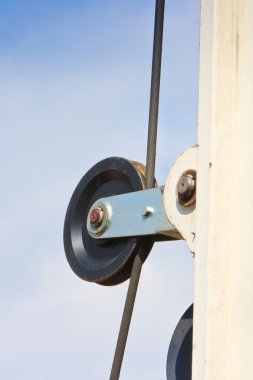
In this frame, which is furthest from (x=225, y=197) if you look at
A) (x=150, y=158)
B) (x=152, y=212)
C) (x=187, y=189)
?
(x=150, y=158)

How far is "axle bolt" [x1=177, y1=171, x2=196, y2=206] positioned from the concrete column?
0.06 metres

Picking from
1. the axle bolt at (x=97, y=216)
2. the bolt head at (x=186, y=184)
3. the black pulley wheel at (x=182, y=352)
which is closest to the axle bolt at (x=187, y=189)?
the bolt head at (x=186, y=184)

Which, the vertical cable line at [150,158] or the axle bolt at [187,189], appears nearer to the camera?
the axle bolt at [187,189]

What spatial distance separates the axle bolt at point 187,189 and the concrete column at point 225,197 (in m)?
0.06

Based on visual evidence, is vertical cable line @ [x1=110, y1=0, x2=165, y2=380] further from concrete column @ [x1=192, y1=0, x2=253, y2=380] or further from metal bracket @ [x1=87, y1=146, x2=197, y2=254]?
concrete column @ [x1=192, y1=0, x2=253, y2=380]

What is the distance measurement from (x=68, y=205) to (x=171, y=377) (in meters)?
0.52

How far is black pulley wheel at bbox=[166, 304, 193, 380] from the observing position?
1509 mm

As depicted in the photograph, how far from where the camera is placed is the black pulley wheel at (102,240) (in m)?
1.65

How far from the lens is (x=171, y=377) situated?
1534 mm

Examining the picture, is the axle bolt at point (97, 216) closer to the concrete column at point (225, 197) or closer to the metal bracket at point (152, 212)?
the metal bracket at point (152, 212)

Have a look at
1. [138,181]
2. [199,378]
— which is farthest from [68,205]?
[199,378]

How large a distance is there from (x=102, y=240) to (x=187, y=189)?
415mm

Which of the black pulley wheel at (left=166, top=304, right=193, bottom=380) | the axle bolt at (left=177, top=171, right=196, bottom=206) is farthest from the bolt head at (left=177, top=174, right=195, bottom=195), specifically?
the black pulley wheel at (left=166, top=304, right=193, bottom=380)

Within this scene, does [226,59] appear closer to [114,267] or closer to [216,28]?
[216,28]
